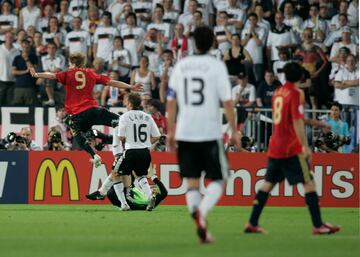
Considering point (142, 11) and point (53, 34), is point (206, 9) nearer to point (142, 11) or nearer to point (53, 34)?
point (142, 11)

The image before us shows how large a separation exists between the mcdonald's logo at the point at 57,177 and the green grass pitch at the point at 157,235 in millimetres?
2862

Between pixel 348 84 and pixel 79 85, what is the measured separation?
7.87 meters

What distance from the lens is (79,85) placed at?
21609 millimetres

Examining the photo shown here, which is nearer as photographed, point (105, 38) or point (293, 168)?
point (293, 168)

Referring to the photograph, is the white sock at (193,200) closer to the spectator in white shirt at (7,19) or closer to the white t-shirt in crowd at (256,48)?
the white t-shirt in crowd at (256,48)

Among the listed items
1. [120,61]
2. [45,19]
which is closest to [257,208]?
[120,61]

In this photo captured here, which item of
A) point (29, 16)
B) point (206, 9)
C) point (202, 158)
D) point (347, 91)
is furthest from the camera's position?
point (29, 16)

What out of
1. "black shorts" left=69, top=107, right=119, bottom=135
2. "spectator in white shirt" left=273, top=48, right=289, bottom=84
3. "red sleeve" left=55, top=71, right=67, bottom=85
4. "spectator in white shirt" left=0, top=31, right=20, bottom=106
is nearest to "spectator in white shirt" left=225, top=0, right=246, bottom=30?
"spectator in white shirt" left=273, top=48, right=289, bottom=84

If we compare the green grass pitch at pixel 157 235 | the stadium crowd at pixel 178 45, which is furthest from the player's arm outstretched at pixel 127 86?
the stadium crowd at pixel 178 45

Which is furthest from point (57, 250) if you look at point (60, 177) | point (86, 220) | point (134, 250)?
point (60, 177)

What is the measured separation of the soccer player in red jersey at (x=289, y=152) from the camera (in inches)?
583

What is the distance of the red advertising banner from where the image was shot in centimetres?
2417

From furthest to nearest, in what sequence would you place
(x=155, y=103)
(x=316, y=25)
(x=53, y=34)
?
(x=53, y=34) < (x=316, y=25) < (x=155, y=103)

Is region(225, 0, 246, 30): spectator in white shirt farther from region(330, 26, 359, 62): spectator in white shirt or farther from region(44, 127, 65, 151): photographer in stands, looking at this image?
region(44, 127, 65, 151): photographer in stands
